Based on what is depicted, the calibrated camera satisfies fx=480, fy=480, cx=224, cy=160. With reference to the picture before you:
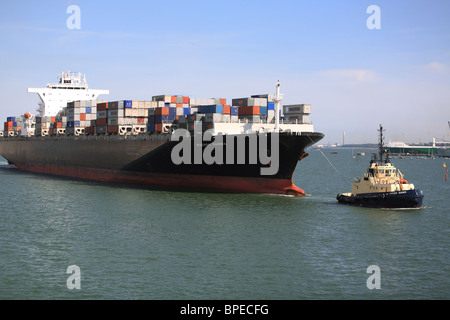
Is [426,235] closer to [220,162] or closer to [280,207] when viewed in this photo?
[280,207]

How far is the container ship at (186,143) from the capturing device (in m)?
46.6

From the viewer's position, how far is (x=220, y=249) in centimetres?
2661

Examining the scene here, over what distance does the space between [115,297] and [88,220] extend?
16187 millimetres

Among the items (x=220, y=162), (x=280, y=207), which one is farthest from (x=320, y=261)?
(x=220, y=162)

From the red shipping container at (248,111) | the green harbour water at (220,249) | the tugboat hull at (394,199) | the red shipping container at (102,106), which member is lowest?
the green harbour water at (220,249)

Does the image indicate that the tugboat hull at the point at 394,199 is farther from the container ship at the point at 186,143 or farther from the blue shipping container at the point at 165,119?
the blue shipping container at the point at 165,119

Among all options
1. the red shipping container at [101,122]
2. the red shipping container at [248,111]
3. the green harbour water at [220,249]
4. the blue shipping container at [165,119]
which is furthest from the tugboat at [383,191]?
the red shipping container at [101,122]

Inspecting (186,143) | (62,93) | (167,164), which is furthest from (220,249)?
(62,93)

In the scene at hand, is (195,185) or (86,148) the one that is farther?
(86,148)

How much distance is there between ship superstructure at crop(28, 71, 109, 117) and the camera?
88500mm

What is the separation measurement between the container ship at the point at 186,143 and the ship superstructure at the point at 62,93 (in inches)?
444

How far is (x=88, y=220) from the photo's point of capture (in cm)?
3478

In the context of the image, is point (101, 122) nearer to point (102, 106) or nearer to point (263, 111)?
point (102, 106)

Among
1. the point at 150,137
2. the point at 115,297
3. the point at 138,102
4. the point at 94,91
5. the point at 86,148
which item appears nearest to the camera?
the point at 115,297
